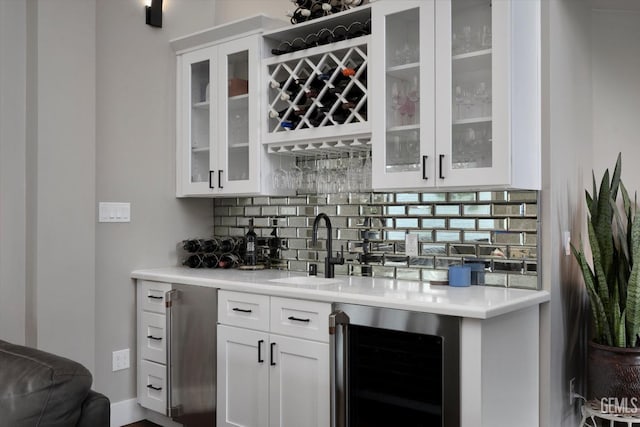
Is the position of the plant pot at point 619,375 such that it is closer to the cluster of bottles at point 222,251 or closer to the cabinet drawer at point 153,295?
the cluster of bottles at point 222,251

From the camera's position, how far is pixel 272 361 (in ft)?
9.58

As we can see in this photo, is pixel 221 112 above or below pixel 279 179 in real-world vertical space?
above

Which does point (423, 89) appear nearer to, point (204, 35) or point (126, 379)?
point (204, 35)

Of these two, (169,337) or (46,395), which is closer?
(46,395)

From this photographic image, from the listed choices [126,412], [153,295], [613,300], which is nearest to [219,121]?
[153,295]

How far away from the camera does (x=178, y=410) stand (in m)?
3.46

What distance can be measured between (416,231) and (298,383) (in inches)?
40.4

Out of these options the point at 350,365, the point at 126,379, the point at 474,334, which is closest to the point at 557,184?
the point at 474,334

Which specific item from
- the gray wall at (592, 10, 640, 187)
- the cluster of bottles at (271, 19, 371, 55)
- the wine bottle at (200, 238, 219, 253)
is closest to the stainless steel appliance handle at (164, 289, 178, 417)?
the wine bottle at (200, 238, 219, 253)

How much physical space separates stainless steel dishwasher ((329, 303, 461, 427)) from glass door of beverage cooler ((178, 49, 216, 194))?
1689 millimetres

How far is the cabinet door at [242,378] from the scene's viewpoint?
2.97 meters

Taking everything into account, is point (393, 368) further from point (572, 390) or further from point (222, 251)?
point (222, 251)

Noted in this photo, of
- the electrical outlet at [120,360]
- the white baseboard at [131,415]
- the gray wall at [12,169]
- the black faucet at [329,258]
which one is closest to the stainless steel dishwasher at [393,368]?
the black faucet at [329,258]

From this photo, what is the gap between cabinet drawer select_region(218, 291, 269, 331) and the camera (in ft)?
9.76
